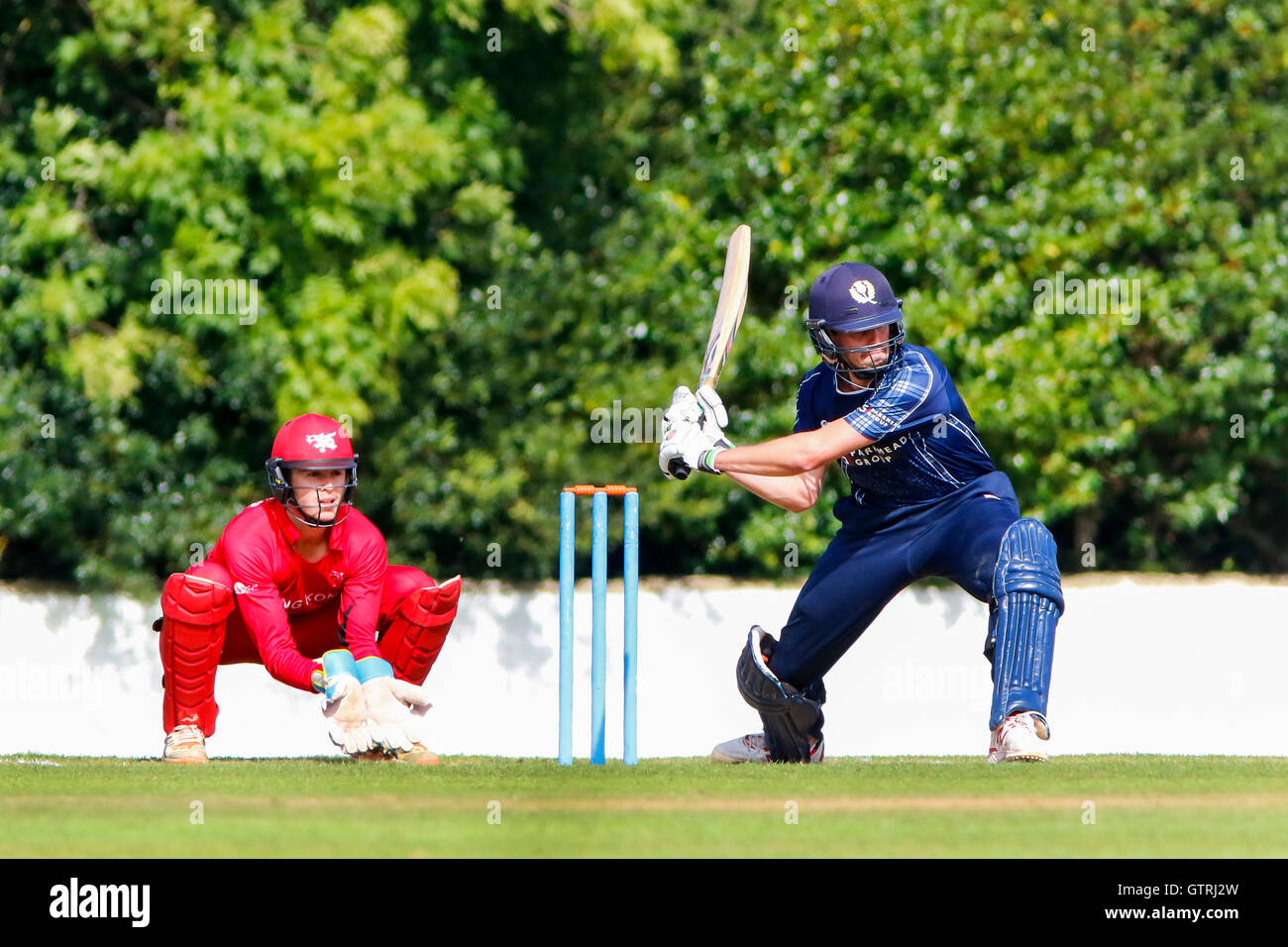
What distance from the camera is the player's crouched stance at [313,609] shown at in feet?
18.9

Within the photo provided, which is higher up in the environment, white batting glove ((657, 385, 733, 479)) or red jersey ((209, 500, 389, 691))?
white batting glove ((657, 385, 733, 479))

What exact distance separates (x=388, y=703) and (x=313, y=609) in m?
0.90

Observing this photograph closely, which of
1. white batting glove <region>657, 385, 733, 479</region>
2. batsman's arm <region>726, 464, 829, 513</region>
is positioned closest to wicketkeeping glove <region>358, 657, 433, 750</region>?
white batting glove <region>657, 385, 733, 479</region>

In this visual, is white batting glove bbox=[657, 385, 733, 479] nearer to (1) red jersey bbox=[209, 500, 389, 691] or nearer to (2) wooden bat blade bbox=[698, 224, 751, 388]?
(2) wooden bat blade bbox=[698, 224, 751, 388]

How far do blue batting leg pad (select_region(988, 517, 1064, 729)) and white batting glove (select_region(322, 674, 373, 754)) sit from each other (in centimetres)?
200

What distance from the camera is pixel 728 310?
20.9 feet

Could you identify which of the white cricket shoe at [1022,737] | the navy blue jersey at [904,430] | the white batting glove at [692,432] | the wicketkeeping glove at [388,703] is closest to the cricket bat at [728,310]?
the white batting glove at [692,432]

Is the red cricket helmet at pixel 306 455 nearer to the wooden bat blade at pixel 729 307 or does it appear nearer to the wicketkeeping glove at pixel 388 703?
the wicketkeeping glove at pixel 388 703

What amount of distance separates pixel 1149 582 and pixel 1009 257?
7.30 ft

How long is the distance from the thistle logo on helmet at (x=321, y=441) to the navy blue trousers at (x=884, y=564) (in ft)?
5.66

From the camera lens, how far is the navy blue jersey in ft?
18.7
